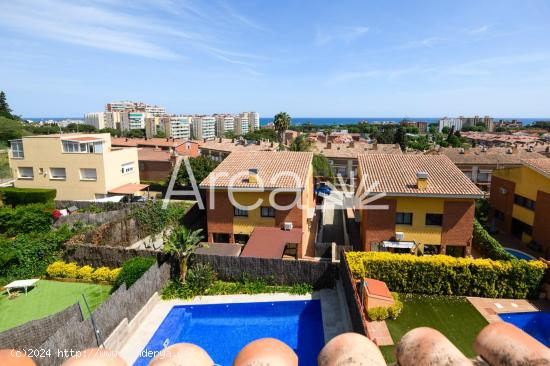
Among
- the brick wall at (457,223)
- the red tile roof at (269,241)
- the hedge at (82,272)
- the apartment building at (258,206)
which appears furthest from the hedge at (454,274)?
the hedge at (82,272)

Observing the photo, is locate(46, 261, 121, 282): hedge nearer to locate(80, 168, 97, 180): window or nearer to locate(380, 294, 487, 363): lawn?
locate(380, 294, 487, 363): lawn

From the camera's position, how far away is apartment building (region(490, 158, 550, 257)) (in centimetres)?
2630

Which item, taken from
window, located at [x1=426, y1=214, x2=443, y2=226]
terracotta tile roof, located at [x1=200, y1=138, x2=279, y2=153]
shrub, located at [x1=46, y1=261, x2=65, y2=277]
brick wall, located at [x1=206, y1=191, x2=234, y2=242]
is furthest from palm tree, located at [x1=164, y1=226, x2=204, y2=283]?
terracotta tile roof, located at [x1=200, y1=138, x2=279, y2=153]

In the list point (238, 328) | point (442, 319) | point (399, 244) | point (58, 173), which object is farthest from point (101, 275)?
point (58, 173)

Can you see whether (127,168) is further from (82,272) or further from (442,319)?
(442,319)

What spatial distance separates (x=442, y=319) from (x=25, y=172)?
139 feet

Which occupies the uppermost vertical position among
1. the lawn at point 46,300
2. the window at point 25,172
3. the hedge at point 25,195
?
the window at point 25,172

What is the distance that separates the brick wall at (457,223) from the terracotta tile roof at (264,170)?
9722 mm

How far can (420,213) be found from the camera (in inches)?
919

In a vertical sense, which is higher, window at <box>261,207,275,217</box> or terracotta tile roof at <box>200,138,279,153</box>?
terracotta tile roof at <box>200,138,279,153</box>

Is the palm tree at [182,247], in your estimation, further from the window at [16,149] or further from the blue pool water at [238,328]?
the window at [16,149]

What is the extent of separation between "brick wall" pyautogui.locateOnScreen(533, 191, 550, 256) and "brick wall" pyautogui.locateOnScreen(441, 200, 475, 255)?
7631 mm

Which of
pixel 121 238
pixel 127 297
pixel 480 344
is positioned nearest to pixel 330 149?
pixel 121 238

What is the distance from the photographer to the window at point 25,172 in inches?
1513
